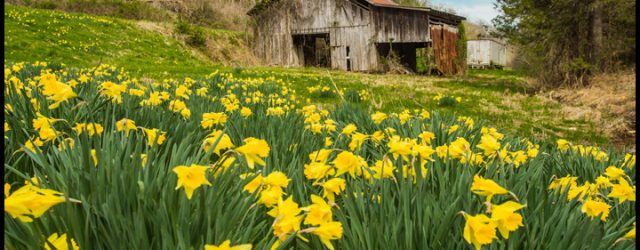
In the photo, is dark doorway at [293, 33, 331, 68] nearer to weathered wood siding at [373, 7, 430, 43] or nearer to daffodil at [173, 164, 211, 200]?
weathered wood siding at [373, 7, 430, 43]

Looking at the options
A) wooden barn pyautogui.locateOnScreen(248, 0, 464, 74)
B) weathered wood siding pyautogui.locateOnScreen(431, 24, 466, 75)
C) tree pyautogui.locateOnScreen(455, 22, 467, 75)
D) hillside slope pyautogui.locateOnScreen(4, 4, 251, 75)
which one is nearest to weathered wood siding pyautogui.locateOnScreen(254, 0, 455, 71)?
wooden barn pyautogui.locateOnScreen(248, 0, 464, 74)

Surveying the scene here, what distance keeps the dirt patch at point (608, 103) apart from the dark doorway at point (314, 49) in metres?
13.7

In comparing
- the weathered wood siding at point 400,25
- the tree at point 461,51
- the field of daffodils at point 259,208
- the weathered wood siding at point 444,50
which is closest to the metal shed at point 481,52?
the tree at point 461,51

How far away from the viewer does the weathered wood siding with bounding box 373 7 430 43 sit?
20.1 metres

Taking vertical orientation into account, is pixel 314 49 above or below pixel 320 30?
below

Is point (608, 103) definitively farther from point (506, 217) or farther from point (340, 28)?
point (340, 28)

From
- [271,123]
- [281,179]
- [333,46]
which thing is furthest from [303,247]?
[333,46]

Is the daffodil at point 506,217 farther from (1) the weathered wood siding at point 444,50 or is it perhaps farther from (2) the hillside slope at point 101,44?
(1) the weathered wood siding at point 444,50

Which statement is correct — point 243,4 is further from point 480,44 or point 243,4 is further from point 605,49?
point 605,49

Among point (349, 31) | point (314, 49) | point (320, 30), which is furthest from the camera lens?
point (314, 49)

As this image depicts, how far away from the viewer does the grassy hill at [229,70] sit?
21.7ft

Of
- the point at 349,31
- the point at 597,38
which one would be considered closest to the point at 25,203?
the point at 597,38

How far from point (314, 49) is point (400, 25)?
220 inches

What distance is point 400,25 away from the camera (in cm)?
2047
